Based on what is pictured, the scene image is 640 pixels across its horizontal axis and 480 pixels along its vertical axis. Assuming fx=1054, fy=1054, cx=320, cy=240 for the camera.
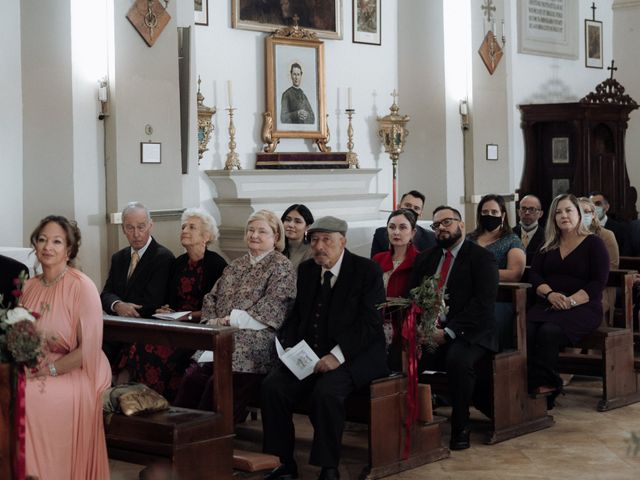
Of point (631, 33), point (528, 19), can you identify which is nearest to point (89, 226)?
point (528, 19)

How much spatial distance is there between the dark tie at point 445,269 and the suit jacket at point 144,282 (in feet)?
5.54

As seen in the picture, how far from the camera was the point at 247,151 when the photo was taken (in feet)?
34.9

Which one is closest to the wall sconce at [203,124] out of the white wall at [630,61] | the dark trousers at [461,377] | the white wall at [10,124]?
the white wall at [10,124]

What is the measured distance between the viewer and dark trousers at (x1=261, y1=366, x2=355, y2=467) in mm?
5188

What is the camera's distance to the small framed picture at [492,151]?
12.0m

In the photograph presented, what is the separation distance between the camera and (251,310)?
225 inches

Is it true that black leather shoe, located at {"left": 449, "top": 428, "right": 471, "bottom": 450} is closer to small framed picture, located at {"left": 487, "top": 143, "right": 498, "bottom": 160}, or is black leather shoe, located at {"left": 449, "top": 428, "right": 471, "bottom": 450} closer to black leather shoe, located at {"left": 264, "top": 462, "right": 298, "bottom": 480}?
black leather shoe, located at {"left": 264, "top": 462, "right": 298, "bottom": 480}

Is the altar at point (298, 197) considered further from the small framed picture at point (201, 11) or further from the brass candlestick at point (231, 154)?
the small framed picture at point (201, 11)

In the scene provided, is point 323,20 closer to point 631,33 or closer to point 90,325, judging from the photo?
point 631,33

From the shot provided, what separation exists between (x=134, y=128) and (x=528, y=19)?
21.1ft

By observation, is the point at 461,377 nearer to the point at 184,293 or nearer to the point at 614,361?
the point at 614,361

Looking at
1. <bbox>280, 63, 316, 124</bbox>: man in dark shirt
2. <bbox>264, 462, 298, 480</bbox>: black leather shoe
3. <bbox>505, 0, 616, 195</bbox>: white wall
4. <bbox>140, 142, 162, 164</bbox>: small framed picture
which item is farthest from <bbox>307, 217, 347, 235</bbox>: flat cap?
<bbox>505, 0, 616, 195</bbox>: white wall

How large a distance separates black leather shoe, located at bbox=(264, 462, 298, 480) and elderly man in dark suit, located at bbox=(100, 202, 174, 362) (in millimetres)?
1557

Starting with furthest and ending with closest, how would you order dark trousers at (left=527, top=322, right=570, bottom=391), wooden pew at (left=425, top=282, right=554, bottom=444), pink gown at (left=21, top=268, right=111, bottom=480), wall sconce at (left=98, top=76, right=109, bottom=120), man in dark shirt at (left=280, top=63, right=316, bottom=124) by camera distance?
man in dark shirt at (left=280, top=63, right=316, bottom=124) → wall sconce at (left=98, top=76, right=109, bottom=120) → dark trousers at (left=527, top=322, right=570, bottom=391) → wooden pew at (left=425, top=282, right=554, bottom=444) → pink gown at (left=21, top=268, right=111, bottom=480)
